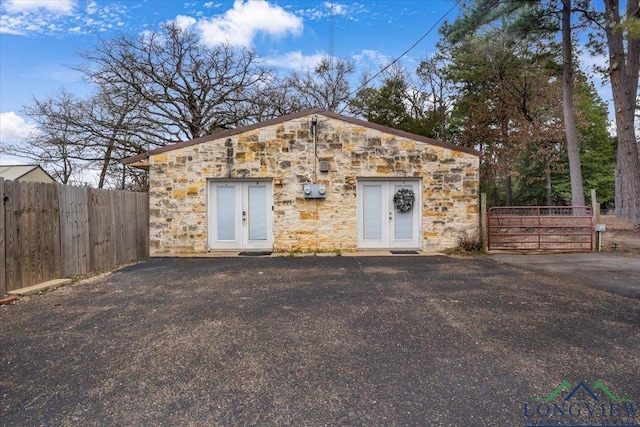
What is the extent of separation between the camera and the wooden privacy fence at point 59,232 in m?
4.67

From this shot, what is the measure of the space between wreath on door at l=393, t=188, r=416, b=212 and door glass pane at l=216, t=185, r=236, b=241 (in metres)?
4.20

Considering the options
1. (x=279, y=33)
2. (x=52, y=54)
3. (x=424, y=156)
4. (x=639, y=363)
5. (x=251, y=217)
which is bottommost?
(x=639, y=363)

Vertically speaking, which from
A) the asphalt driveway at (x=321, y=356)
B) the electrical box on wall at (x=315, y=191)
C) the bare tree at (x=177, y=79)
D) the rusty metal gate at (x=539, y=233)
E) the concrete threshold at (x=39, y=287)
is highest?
the bare tree at (x=177, y=79)

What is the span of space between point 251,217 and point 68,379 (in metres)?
6.40

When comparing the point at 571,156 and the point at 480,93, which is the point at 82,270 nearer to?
the point at 571,156

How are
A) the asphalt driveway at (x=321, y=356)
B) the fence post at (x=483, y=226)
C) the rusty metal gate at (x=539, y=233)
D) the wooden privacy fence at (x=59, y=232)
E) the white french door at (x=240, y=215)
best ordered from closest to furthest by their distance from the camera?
1. the asphalt driveway at (x=321, y=356)
2. the wooden privacy fence at (x=59, y=232)
3. the fence post at (x=483, y=226)
4. the rusty metal gate at (x=539, y=233)
5. the white french door at (x=240, y=215)

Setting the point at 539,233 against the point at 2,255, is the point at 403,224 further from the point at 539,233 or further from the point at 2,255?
the point at 2,255

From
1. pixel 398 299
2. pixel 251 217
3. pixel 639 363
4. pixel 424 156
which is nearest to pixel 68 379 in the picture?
pixel 398 299

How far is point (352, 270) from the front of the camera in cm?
641

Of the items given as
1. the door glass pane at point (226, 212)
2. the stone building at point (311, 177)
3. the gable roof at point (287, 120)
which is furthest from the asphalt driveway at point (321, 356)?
the gable roof at point (287, 120)

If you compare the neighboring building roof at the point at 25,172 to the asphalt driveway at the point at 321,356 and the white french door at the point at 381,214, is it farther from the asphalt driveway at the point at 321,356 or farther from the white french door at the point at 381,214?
the white french door at the point at 381,214

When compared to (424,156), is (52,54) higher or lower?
higher

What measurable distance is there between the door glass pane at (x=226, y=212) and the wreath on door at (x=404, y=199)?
4.20 metres

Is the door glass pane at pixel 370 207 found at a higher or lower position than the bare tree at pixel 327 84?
lower
